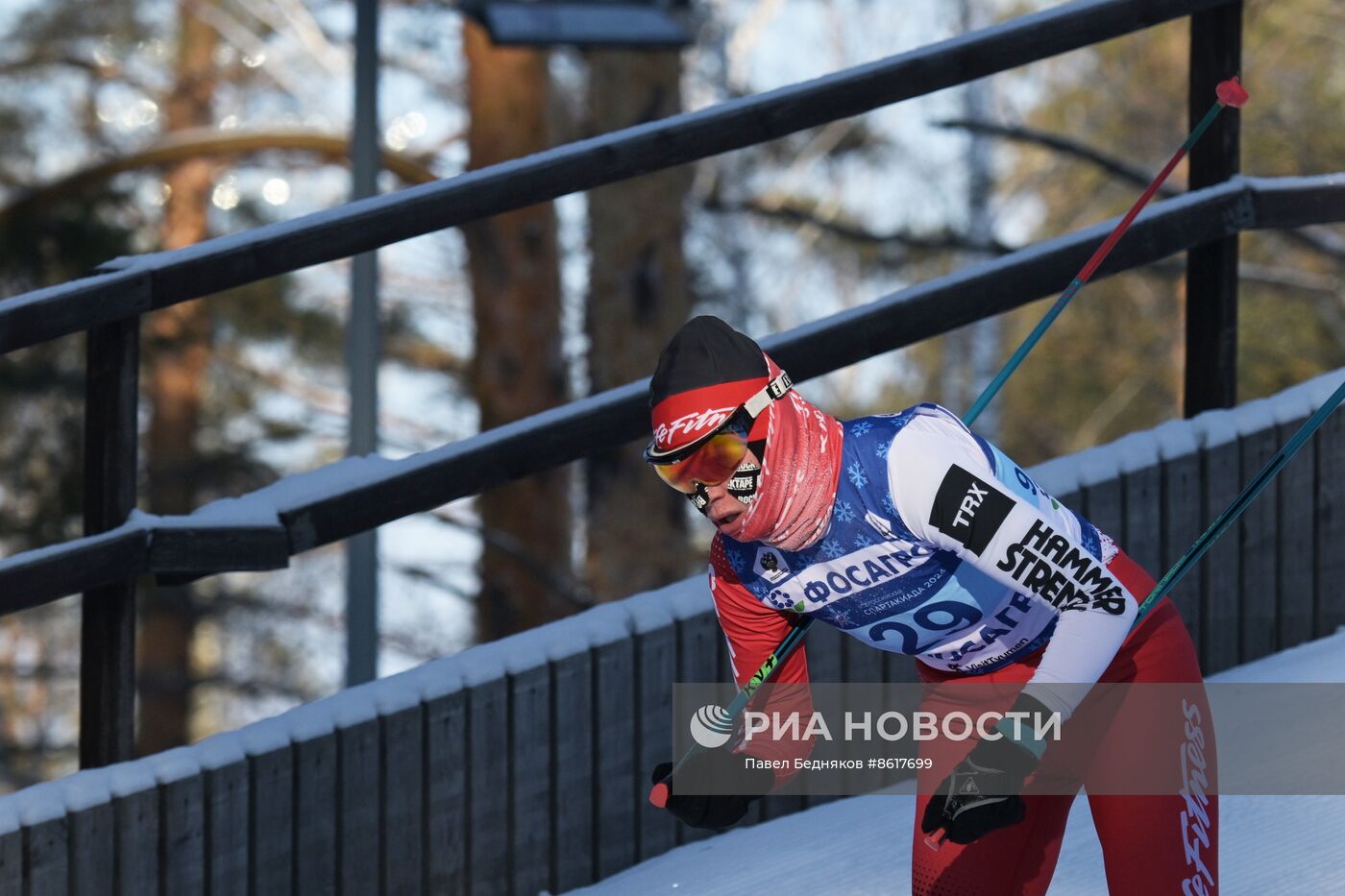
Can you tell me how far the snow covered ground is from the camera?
10.5 feet

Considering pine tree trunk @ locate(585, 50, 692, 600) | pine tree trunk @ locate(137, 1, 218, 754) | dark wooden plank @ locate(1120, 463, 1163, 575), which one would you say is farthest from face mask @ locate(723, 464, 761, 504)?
pine tree trunk @ locate(137, 1, 218, 754)

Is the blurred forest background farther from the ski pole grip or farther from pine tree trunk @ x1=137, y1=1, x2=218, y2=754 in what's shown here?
the ski pole grip

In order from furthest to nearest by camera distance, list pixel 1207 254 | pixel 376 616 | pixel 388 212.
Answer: pixel 376 616
pixel 1207 254
pixel 388 212

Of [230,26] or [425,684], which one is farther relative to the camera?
[230,26]

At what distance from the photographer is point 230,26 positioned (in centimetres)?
2094

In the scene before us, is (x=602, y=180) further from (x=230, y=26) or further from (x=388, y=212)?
(x=230, y=26)

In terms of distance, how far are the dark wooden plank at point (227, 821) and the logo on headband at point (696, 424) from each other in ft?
4.38

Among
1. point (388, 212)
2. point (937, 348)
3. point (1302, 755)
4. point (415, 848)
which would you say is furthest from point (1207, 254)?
point (937, 348)

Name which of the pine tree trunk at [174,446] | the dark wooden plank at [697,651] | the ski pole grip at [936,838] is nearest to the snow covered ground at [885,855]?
the dark wooden plank at [697,651]

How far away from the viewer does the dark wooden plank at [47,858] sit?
9.82 ft

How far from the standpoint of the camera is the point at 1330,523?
425 cm

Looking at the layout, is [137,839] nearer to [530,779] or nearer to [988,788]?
[530,779]

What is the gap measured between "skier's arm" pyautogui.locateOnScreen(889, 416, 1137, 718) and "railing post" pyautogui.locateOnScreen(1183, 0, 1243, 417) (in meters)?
1.83

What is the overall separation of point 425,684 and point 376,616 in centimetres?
194
